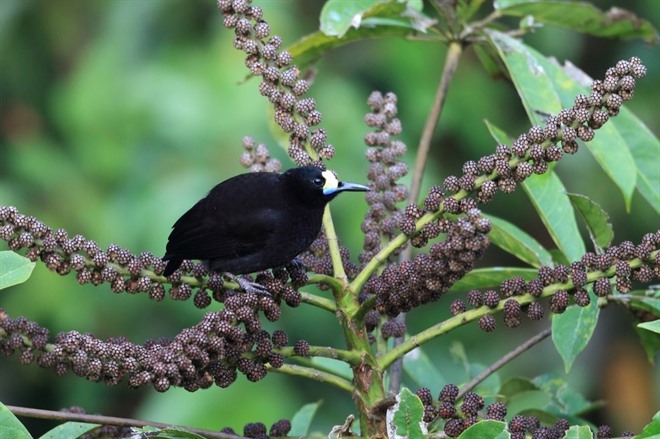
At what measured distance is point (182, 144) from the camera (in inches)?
235

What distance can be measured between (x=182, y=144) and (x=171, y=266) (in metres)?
3.68

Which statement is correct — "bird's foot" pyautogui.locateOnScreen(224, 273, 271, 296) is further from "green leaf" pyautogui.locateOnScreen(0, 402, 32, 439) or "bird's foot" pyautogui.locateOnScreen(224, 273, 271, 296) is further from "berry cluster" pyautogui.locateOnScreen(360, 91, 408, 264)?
"green leaf" pyautogui.locateOnScreen(0, 402, 32, 439)

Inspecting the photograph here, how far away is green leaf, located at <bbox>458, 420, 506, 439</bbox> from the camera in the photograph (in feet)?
6.10

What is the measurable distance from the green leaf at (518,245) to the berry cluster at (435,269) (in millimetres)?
455

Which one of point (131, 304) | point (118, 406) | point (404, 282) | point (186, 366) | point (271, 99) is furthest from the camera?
point (118, 406)

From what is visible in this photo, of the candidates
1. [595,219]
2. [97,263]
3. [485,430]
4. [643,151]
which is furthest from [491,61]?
[485,430]

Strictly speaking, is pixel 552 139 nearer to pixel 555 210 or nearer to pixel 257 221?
pixel 555 210

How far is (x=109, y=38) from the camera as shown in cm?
674

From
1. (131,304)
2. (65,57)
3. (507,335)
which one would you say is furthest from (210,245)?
(65,57)

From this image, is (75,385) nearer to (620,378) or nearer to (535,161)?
(620,378)

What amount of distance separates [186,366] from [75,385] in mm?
4528

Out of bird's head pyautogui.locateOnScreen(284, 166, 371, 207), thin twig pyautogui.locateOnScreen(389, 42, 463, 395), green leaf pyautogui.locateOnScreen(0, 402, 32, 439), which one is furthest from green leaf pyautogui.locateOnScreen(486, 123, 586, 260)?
green leaf pyautogui.locateOnScreen(0, 402, 32, 439)

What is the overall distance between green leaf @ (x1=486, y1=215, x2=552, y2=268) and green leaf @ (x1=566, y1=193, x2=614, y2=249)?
0.17 m

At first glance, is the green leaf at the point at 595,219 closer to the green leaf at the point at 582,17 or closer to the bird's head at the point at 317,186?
the bird's head at the point at 317,186
